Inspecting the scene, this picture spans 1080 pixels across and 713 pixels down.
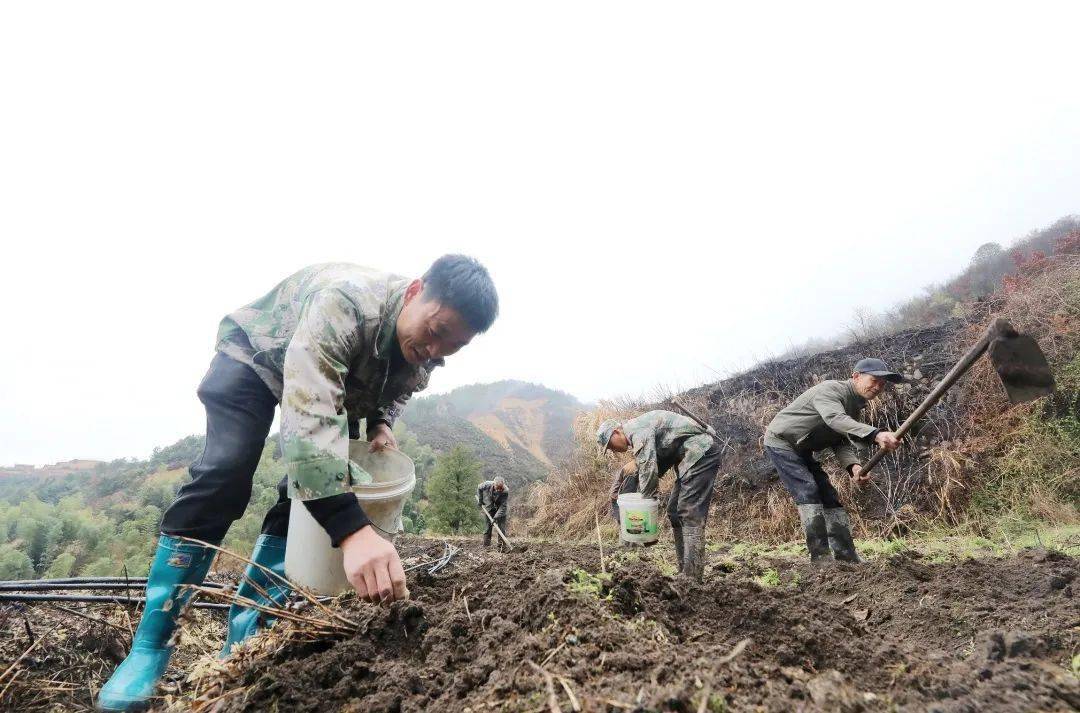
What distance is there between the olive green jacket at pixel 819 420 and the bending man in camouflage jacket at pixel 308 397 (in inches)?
141

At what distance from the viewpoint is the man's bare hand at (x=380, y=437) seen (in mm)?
2383

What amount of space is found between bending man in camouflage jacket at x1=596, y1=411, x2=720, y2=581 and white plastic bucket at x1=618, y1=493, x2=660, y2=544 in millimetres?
176

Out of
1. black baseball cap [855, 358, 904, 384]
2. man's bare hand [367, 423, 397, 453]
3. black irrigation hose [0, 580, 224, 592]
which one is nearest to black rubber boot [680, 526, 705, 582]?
black baseball cap [855, 358, 904, 384]

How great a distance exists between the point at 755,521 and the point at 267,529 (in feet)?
A: 24.1

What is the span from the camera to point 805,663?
160 centimetres

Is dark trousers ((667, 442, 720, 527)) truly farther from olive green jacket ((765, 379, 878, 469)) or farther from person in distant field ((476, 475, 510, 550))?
person in distant field ((476, 475, 510, 550))

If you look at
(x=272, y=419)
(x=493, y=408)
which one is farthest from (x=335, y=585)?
(x=493, y=408)

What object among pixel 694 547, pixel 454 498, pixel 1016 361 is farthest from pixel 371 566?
pixel 454 498

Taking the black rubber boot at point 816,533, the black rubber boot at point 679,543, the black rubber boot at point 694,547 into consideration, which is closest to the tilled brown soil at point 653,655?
the black rubber boot at point 816,533

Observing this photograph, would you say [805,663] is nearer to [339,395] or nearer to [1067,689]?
[1067,689]

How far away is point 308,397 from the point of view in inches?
63.6

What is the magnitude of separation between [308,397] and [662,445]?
3.85 m

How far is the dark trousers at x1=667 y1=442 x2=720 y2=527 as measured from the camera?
450cm

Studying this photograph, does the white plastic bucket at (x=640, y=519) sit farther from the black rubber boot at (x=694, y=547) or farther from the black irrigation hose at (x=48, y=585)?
the black irrigation hose at (x=48, y=585)
